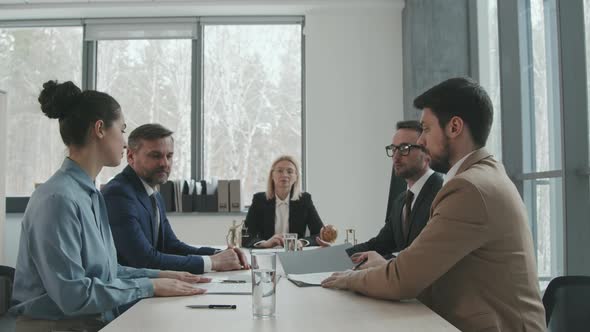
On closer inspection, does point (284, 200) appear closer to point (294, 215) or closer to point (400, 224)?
point (294, 215)

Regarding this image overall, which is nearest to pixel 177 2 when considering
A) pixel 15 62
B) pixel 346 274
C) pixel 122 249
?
pixel 15 62

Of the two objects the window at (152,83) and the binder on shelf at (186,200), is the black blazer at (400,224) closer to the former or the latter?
the binder on shelf at (186,200)

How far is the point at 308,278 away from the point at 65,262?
84 cm

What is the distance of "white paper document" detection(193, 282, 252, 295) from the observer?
1836 mm

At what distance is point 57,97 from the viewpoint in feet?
5.90

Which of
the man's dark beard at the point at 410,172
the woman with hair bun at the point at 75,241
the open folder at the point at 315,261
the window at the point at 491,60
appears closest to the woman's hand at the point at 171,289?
the woman with hair bun at the point at 75,241

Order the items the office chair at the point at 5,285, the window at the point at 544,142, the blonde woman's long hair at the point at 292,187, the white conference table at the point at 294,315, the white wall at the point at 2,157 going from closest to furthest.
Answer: the white conference table at the point at 294,315 → the office chair at the point at 5,285 → the window at the point at 544,142 → the blonde woman's long hair at the point at 292,187 → the white wall at the point at 2,157

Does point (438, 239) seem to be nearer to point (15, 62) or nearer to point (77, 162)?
point (77, 162)

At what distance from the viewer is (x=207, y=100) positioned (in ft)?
20.5

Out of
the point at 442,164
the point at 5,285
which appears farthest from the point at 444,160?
the point at 5,285

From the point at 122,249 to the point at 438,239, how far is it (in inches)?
53.8

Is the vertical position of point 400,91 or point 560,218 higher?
point 400,91

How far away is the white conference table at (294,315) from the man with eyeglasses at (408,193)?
0.96 metres

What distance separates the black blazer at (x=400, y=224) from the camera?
2617 millimetres
